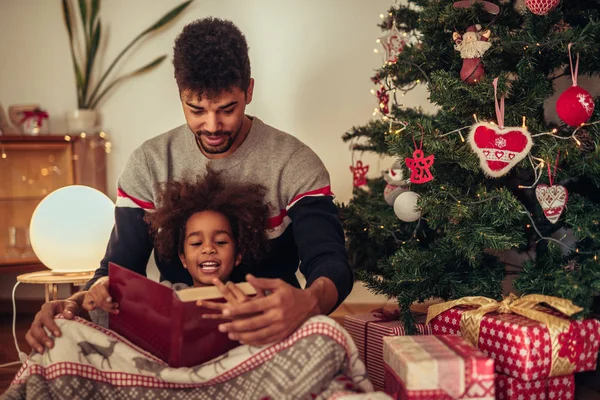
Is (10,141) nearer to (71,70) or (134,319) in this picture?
(71,70)

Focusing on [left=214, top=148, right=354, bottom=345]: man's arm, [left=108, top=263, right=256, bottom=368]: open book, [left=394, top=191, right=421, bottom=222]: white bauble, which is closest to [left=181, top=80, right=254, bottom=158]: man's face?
[left=214, top=148, right=354, bottom=345]: man's arm

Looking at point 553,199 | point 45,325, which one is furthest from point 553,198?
point 45,325

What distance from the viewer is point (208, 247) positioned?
155 cm

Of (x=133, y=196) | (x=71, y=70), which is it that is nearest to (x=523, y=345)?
(x=133, y=196)

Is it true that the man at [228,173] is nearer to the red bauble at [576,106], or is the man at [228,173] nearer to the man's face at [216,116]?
the man's face at [216,116]

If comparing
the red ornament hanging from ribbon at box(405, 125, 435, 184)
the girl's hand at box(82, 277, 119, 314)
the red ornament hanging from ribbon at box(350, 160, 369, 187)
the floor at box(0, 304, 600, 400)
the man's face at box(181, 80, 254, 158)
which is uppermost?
the man's face at box(181, 80, 254, 158)

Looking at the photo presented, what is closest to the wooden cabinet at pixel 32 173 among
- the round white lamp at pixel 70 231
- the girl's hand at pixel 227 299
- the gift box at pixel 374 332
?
the round white lamp at pixel 70 231

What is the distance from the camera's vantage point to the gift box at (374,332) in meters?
1.92

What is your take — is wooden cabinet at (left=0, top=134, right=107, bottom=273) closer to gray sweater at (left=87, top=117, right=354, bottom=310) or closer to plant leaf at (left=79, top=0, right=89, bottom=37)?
plant leaf at (left=79, top=0, right=89, bottom=37)

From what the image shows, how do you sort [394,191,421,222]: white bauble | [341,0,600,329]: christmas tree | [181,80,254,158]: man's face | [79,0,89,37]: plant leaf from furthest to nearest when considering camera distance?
1. [79,0,89,37]: plant leaf
2. [394,191,421,222]: white bauble
3. [341,0,600,329]: christmas tree
4. [181,80,254,158]: man's face

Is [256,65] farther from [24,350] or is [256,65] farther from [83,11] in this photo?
[24,350]

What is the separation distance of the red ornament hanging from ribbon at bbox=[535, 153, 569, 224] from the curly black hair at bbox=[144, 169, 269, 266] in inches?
27.9

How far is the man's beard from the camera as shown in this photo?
1574mm

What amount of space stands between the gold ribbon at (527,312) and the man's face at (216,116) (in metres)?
0.70
